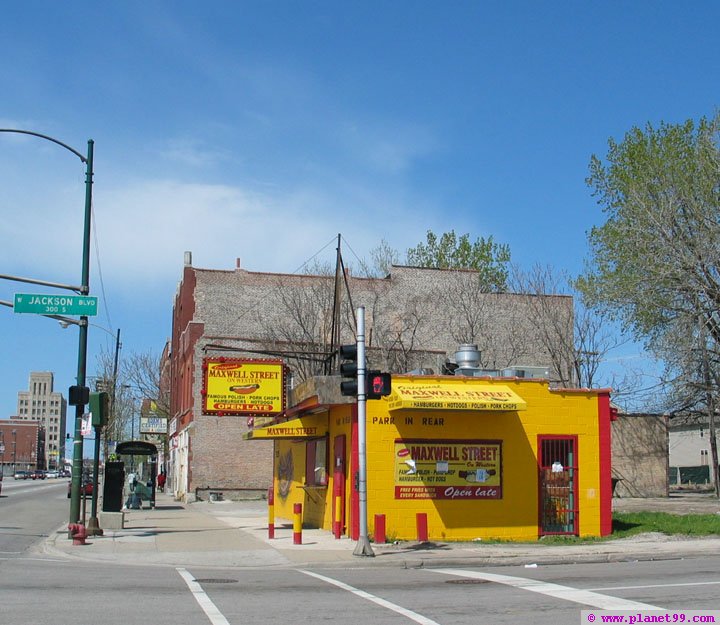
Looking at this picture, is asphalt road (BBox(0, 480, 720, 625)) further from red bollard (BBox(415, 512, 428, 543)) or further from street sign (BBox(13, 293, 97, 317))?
street sign (BBox(13, 293, 97, 317))

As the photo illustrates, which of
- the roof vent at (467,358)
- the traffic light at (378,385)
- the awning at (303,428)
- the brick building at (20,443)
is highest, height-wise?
the roof vent at (467,358)

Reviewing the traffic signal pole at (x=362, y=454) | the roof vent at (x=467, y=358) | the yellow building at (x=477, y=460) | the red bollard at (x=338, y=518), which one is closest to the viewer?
the traffic signal pole at (x=362, y=454)

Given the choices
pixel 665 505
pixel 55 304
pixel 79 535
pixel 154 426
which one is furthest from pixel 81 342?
pixel 154 426

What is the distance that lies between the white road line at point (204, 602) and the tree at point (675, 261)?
22077 millimetres

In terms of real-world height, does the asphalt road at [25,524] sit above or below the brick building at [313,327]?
below

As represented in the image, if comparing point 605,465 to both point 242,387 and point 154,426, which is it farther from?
point 154,426

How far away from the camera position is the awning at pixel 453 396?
19109mm

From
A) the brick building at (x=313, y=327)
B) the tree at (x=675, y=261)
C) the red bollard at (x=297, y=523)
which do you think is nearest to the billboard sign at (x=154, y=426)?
the brick building at (x=313, y=327)

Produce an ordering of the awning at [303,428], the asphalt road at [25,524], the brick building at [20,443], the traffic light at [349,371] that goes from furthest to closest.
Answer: the brick building at [20,443] < the awning at [303,428] < the asphalt road at [25,524] < the traffic light at [349,371]

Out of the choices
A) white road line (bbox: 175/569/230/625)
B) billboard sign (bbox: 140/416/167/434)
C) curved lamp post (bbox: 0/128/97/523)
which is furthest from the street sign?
billboard sign (bbox: 140/416/167/434)

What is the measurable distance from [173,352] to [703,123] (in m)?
40.8

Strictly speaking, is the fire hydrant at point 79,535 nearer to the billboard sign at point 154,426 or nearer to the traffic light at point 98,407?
the traffic light at point 98,407

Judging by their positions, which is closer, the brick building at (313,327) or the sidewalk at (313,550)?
the sidewalk at (313,550)

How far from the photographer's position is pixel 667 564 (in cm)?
1609
